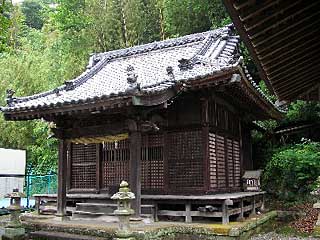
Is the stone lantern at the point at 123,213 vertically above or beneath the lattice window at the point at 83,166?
beneath

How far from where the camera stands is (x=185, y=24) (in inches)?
998

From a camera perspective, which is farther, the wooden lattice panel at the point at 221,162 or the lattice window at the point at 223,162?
the wooden lattice panel at the point at 221,162

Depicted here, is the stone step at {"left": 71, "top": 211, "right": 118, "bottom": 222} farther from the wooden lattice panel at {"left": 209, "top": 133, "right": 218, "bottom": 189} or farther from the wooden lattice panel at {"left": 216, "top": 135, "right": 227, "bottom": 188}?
the wooden lattice panel at {"left": 216, "top": 135, "right": 227, "bottom": 188}

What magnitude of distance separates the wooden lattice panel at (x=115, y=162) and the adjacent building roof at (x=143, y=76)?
1884mm

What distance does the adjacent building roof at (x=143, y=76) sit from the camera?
988 centimetres

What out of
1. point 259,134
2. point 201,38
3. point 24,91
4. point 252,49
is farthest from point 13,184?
point 252,49

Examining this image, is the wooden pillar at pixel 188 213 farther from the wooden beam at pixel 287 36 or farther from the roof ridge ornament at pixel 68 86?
the wooden beam at pixel 287 36

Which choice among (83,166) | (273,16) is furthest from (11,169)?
(273,16)

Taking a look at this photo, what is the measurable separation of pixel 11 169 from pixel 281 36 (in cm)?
1857

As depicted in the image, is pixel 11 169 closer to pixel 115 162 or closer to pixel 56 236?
pixel 115 162

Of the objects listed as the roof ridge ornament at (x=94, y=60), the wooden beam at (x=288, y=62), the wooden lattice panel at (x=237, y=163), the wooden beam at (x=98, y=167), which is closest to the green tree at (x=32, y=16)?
the roof ridge ornament at (x=94, y=60)

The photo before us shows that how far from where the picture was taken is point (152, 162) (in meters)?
12.3

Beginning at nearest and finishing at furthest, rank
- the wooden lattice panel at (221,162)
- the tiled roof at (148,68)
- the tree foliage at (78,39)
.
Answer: the tiled roof at (148,68) < the wooden lattice panel at (221,162) < the tree foliage at (78,39)

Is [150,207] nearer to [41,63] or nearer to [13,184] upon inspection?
[13,184]
